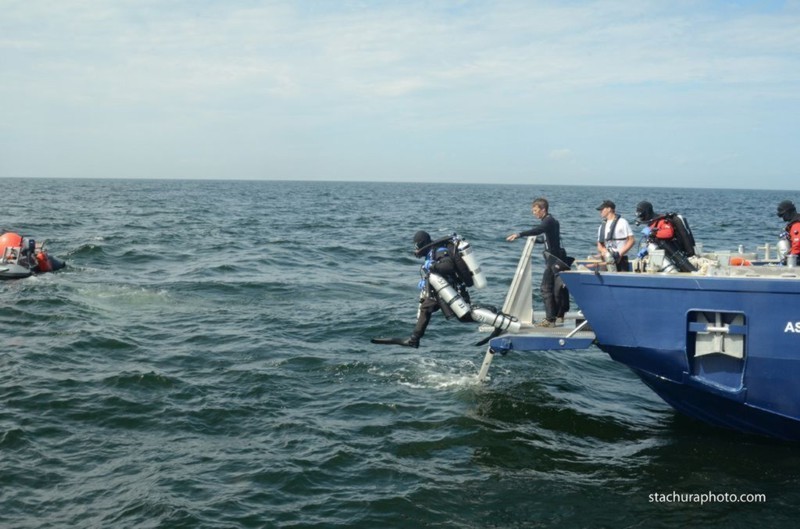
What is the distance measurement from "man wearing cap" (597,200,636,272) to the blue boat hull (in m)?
1.05

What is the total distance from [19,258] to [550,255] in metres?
16.5

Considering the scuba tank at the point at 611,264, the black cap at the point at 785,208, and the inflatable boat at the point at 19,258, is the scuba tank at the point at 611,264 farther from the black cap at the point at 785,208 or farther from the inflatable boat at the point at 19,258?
the inflatable boat at the point at 19,258

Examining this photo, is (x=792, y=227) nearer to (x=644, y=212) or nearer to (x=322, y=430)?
(x=644, y=212)

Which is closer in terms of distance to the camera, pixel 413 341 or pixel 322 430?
pixel 322 430

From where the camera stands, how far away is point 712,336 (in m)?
8.95

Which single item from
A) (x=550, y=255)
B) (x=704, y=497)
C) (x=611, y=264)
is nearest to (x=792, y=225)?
(x=611, y=264)

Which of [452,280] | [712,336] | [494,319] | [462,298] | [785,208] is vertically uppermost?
[785,208]

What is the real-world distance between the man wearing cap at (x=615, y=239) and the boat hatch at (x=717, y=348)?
155cm

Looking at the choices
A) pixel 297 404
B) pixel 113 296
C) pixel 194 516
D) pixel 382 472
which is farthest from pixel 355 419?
pixel 113 296

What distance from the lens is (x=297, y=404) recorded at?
36.9ft

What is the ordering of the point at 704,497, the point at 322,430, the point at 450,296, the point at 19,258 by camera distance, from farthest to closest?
the point at 19,258
the point at 450,296
the point at 322,430
the point at 704,497

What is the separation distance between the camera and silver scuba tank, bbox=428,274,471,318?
34.4ft

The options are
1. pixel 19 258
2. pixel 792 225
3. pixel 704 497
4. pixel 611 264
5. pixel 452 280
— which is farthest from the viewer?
pixel 19 258

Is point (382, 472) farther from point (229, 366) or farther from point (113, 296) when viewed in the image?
point (113, 296)
